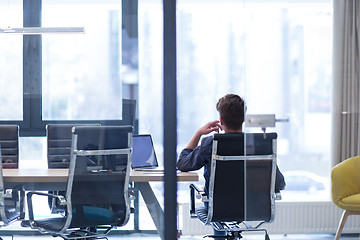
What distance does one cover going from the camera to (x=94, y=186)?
11.1 feet

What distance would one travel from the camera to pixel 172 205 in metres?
3.48

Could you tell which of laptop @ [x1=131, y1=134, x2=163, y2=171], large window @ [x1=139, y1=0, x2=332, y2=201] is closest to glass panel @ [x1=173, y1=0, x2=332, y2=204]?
large window @ [x1=139, y1=0, x2=332, y2=201]

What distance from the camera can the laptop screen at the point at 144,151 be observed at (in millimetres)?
3467

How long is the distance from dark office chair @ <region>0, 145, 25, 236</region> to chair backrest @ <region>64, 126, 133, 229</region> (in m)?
0.30

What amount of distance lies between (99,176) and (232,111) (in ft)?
2.94

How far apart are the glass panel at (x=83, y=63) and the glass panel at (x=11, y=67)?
0.47ft

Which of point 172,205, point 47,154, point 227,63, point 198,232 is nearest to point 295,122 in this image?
point 227,63

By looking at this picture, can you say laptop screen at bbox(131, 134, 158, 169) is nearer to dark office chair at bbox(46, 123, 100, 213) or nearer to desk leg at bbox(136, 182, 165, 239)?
desk leg at bbox(136, 182, 165, 239)

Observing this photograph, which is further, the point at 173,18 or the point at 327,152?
the point at 327,152

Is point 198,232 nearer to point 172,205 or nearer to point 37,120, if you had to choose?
point 172,205

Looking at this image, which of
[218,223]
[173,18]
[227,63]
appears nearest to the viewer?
[173,18]

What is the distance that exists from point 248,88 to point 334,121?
80 centimetres

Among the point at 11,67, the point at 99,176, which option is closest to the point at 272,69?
the point at 99,176

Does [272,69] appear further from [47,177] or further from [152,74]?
[47,177]
